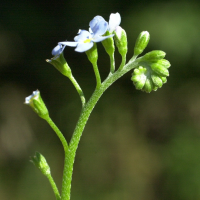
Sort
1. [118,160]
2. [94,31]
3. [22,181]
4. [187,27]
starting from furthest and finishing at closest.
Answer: [118,160] → [22,181] → [187,27] → [94,31]

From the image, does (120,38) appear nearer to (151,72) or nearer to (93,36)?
(93,36)

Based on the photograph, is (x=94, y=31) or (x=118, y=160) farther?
(x=118, y=160)

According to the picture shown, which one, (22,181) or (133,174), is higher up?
(22,181)

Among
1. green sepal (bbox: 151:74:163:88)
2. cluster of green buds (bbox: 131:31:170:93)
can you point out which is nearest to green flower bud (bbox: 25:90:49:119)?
cluster of green buds (bbox: 131:31:170:93)

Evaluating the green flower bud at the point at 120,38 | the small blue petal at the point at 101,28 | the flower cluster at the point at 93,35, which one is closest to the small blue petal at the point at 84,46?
the flower cluster at the point at 93,35

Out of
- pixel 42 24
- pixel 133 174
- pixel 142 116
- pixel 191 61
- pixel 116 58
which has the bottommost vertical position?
pixel 133 174

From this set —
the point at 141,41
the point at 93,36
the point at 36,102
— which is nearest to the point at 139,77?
the point at 141,41

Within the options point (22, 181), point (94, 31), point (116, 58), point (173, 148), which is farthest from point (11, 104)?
point (94, 31)

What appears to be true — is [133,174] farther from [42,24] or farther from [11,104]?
[42,24]
